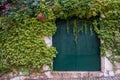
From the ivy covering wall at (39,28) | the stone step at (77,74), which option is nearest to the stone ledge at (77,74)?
the stone step at (77,74)

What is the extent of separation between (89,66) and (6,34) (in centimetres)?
227

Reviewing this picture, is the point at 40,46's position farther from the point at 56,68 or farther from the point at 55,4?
the point at 55,4

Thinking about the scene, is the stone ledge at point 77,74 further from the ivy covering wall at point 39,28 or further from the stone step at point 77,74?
the ivy covering wall at point 39,28

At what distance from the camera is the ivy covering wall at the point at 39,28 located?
557 cm

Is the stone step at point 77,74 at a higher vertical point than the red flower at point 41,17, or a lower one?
lower

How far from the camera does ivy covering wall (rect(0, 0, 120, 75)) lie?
557 cm

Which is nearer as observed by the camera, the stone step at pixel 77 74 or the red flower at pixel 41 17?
the red flower at pixel 41 17

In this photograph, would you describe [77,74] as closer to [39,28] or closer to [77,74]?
[77,74]

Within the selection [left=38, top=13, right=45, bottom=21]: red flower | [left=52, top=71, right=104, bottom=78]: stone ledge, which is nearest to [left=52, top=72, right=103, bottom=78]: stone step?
[left=52, top=71, right=104, bottom=78]: stone ledge

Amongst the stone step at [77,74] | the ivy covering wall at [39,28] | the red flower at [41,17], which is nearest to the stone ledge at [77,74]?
the stone step at [77,74]

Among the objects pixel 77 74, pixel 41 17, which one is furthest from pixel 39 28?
pixel 77 74

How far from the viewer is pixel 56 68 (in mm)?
5898

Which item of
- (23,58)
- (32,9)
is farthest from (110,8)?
(23,58)

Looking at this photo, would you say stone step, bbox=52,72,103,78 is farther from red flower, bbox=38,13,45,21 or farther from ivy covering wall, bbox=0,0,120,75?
red flower, bbox=38,13,45,21
